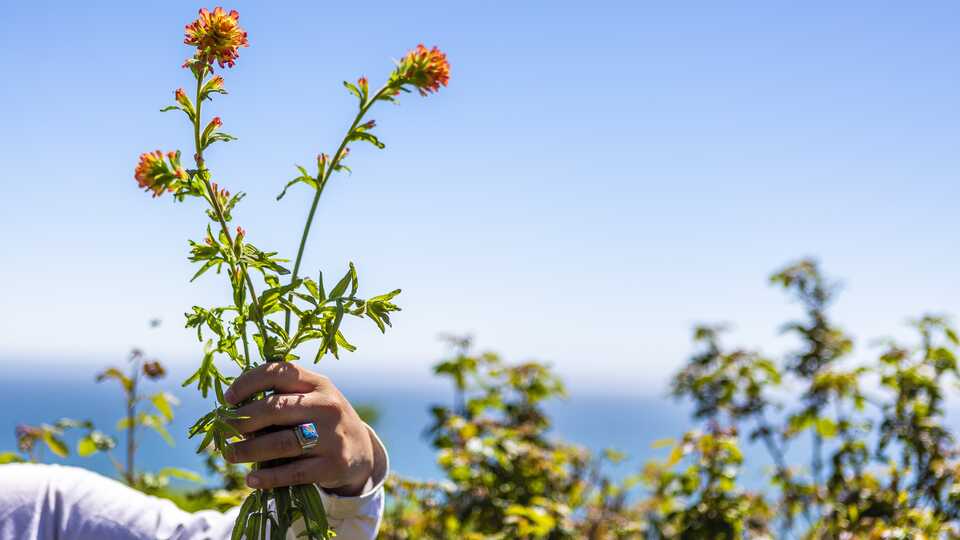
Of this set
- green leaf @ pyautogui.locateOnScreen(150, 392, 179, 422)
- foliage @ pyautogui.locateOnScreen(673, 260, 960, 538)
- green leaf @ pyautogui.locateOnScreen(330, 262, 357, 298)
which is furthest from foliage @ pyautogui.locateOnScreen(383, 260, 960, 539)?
green leaf @ pyautogui.locateOnScreen(330, 262, 357, 298)

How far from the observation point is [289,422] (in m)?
0.84

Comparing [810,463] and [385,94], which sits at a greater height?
[810,463]

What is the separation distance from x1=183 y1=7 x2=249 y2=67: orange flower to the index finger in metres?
0.30

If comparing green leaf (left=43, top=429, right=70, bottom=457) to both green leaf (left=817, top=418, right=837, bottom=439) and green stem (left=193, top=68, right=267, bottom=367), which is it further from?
green leaf (left=817, top=418, right=837, bottom=439)

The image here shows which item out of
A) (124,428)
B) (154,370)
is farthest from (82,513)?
(124,428)

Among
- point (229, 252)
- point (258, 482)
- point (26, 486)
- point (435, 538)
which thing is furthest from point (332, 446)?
point (435, 538)

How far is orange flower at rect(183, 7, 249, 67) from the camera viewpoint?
2.40ft

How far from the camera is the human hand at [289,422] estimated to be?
0.80 metres

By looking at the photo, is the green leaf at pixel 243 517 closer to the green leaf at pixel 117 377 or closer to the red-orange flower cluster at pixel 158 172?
the red-orange flower cluster at pixel 158 172

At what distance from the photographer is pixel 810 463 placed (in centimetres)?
353

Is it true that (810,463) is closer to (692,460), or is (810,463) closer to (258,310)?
(692,460)

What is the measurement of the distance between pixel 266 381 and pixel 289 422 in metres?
0.06

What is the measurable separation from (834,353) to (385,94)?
3.13 m

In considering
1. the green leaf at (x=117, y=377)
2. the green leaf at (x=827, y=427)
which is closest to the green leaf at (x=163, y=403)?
the green leaf at (x=117, y=377)
